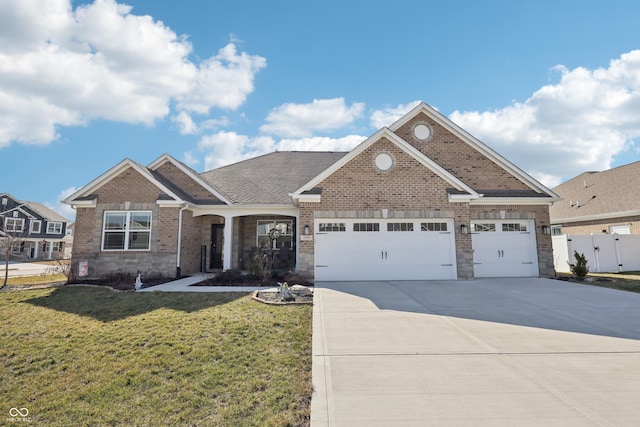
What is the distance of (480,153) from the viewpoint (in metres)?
14.7

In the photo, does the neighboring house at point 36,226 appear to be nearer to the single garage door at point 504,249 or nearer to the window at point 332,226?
the window at point 332,226

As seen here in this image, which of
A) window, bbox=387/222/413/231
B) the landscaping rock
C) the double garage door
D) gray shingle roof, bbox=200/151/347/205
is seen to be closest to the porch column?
gray shingle roof, bbox=200/151/347/205

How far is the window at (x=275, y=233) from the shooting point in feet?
52.9

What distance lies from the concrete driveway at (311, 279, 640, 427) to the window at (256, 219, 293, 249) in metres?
8.12

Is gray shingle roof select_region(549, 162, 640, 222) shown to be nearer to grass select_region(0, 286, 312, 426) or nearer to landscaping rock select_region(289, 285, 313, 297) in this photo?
landscaping rock select_region(289, 285, 313, 297)

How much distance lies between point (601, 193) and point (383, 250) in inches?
773

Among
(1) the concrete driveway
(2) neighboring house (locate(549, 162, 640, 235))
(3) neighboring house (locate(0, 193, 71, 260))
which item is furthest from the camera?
(3) neighboring house (locate(0, 193, 71, 260))

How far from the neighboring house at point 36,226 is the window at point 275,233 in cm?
3878

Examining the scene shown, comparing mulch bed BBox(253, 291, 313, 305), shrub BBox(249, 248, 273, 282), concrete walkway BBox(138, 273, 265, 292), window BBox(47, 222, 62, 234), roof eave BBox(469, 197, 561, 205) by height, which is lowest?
mulch bed BBox(253, 291, 313, 305)

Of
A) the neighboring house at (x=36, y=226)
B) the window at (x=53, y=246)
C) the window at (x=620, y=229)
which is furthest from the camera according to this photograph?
the window at (x=53, y=246)

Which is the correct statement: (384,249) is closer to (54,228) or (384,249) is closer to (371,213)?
(371,213)

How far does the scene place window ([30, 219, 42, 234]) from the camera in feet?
136

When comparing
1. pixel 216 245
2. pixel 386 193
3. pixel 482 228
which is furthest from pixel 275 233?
pixel 482 228

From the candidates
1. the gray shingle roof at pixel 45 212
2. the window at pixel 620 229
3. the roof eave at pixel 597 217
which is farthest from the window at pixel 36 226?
the window at pixel 620 229
